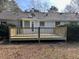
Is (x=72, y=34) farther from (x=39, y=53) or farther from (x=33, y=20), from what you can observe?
(x=33, y=20)

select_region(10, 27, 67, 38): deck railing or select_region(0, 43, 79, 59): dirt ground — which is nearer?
select_region(0, 43, 79, 59): dirt ground

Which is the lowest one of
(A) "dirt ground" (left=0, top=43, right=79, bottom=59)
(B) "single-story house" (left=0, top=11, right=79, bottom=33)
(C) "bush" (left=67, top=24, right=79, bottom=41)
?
(A) "dirt ground" (left=0, top=43, right=79, bottom=59)

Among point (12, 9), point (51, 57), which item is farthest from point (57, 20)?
point (51, 57)

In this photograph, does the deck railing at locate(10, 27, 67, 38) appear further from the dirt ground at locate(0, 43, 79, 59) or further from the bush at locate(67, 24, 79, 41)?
the dirt ground at locate(0, 43, 79, 59)

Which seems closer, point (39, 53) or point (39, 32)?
point (39, 53)

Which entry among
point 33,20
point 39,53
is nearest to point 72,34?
point 39,53

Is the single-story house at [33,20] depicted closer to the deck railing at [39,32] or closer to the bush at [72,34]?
the deck railing at [39,32]

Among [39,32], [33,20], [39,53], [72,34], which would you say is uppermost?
[33,20]

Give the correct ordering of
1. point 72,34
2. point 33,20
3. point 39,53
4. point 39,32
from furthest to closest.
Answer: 1. point 33,20
2. point 72,34
3. point 39,32
4. point 39,53

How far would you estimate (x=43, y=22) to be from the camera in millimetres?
30656

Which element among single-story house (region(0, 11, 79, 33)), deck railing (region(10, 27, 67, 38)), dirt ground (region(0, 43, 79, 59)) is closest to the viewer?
dirt ground (region(0, 43, 79, 59))

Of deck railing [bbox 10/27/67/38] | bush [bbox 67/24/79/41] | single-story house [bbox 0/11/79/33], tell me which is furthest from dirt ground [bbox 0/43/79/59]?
single-story house [bbox 0/11/79/33]

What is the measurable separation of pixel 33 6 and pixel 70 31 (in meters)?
25.1

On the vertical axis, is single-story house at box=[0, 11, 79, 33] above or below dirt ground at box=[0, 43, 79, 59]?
above
